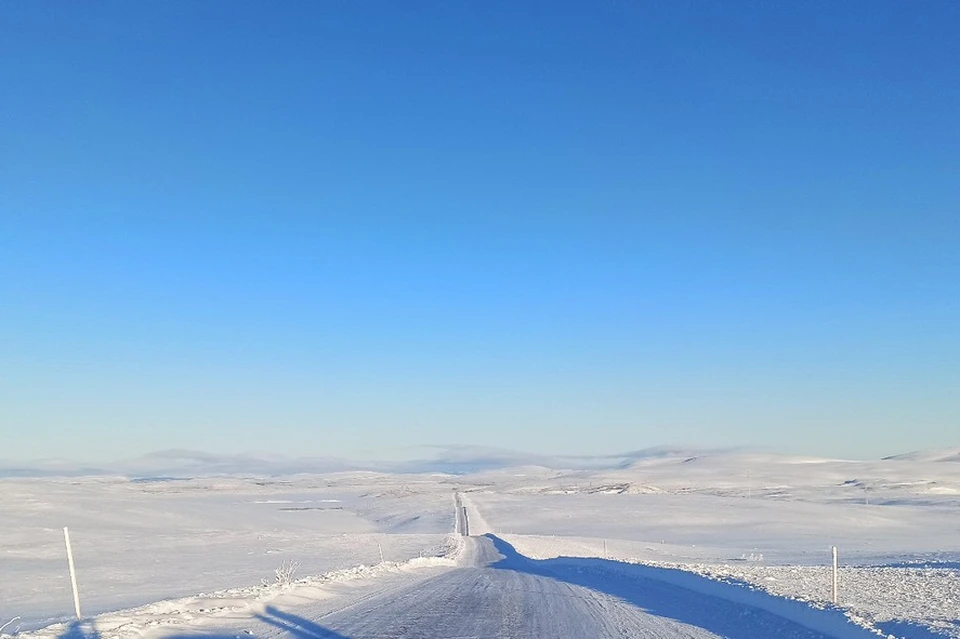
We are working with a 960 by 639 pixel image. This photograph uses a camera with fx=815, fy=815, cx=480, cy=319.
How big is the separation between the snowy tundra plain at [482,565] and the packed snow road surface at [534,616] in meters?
0.09

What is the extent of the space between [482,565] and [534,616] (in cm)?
1818

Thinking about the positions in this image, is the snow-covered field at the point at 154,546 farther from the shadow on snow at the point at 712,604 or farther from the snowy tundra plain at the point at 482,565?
the shadow on snow at the point at 712,604

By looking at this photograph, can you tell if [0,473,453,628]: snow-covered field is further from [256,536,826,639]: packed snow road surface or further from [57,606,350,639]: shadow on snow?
[256,536,826,639]: packed snow road surface

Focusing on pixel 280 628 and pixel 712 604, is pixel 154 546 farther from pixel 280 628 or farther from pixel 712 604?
pixel 712 604

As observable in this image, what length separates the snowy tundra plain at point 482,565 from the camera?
1312 centimetres

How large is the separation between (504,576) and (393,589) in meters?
5.69

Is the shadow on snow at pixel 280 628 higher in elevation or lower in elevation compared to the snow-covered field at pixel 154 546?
higher

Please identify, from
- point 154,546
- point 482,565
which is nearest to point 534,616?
point 482,565

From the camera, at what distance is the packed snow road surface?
40.6 feet

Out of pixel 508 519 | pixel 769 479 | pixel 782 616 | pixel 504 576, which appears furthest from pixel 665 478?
pixel 782 616

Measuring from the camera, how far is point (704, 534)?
166ft

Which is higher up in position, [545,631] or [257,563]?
[545,631]

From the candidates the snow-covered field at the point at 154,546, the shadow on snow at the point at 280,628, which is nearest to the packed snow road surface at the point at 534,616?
the shadow on snow at the point at 280,628

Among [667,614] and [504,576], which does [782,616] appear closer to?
[667,614]
